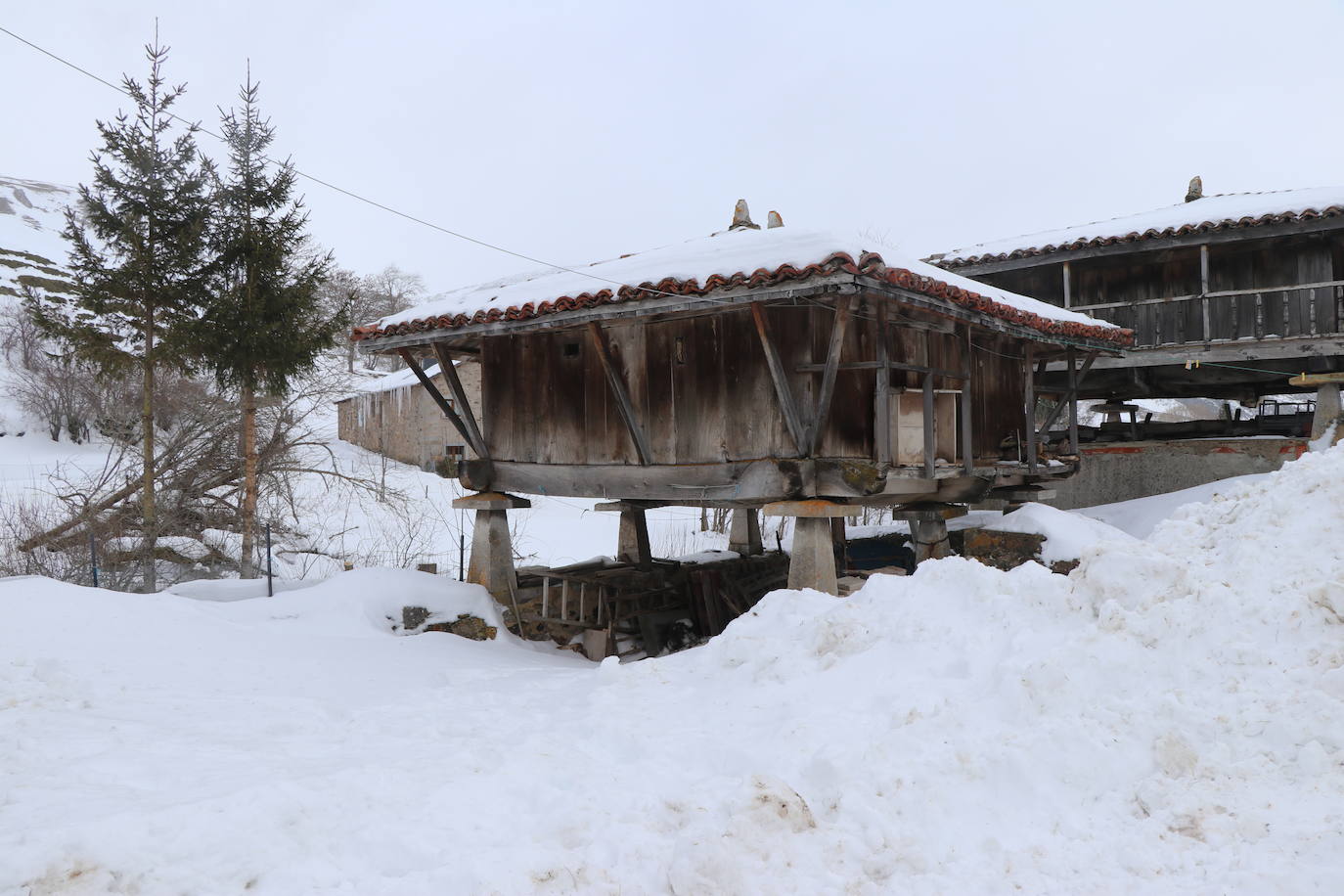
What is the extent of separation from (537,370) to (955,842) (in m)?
7.38

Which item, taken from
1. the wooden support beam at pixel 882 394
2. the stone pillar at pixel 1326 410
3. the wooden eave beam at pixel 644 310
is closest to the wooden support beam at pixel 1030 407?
the wooden support beam at pixel 882 394

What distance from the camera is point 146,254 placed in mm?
11078

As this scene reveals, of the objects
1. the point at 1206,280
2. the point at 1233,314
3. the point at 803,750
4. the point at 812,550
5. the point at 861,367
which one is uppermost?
the point at 1206,280

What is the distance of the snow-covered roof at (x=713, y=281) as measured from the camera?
662 centimetres

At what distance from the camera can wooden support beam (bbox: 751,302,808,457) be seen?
735 centimetres

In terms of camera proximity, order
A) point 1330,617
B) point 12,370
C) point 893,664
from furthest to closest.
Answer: point 12,370 → point 893,664 → point 1330,617

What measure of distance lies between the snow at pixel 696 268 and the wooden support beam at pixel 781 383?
0.49 m

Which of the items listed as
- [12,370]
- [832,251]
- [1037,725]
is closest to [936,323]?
[832,251]

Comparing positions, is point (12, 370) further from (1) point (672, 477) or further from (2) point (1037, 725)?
(2) point (1037, 725)

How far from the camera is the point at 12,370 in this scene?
1280 inches

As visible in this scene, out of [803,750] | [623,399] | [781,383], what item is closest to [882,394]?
[781,383]

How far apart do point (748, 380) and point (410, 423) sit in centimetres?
2404

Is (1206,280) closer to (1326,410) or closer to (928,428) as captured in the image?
(1326,410)

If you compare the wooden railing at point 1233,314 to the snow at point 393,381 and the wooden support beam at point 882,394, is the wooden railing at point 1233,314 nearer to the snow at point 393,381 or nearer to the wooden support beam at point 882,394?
the wooden support beam at point 882,394
